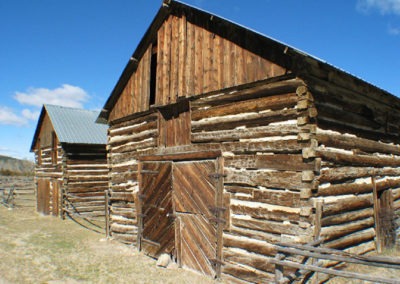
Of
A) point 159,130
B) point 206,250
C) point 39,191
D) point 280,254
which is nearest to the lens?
point 280,254

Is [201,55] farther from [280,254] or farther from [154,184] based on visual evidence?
[280,254]

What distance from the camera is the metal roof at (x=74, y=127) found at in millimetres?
18125

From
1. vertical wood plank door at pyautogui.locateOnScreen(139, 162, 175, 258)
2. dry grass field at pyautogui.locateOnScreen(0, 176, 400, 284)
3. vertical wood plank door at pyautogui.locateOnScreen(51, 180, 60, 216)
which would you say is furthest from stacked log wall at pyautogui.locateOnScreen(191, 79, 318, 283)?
vertical wood plank door at pyautogui.locateOnScreen(51, 180, 60, 216)

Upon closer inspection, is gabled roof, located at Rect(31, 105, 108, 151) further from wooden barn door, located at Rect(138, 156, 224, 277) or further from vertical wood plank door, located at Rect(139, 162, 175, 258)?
wooden barn door, located at Rect(138, 156, 224, 277)

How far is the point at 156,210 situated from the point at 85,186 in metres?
9.85

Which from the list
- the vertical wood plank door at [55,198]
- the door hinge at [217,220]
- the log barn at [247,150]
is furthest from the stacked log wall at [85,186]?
the door hinge at [217,220]

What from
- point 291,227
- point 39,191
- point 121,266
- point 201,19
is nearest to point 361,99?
point 291,227

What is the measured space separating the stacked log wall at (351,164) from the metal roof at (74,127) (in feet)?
44.0

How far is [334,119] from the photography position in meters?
7.14

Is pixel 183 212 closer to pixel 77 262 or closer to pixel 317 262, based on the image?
pixel 77 262

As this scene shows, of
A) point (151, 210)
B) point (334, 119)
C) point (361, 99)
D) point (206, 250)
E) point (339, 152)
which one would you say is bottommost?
point (206, 250)

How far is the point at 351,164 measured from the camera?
7438 millimetres

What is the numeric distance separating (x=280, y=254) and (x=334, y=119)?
3078 millimetres

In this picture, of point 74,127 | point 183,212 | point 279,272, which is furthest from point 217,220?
point 74,127
